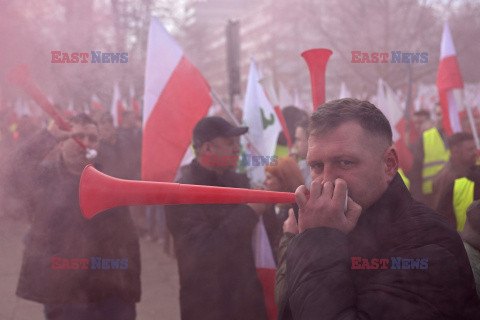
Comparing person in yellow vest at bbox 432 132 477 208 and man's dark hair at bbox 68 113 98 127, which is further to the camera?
person in yellow vest at bbox 432 132 477 208

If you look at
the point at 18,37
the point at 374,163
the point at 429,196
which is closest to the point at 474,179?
the point at 429,196

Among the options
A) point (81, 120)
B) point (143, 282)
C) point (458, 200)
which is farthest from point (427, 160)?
point (81, 120)

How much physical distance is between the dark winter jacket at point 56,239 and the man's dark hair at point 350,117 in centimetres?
154

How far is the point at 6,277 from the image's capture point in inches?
112

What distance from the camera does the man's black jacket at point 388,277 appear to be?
0.98 m

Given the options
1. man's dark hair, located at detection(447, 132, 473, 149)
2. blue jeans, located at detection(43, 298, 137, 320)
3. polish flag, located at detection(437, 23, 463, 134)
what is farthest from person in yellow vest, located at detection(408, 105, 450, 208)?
blue jeans, located at detection(43, 298, 137, 320)

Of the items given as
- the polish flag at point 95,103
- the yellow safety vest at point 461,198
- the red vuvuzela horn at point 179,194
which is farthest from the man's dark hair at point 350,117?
the polish flag at point 95,103

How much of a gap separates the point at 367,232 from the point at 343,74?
21.0 ft

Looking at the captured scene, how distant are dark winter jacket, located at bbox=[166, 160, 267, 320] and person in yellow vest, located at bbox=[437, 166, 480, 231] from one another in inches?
60.4

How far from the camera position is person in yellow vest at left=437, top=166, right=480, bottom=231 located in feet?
9.80

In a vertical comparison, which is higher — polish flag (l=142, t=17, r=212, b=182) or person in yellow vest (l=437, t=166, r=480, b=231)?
polish flag (l=142, t=17, r=212, b=182)

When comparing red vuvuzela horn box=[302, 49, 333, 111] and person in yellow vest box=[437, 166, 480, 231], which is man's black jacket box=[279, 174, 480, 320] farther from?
person in yellow vest box=[437, 166, 480, 231]

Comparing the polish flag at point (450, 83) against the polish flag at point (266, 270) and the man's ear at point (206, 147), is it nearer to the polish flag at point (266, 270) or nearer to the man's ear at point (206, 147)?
the polish flag at point (266, 270)

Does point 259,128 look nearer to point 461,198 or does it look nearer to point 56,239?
point 461,198
